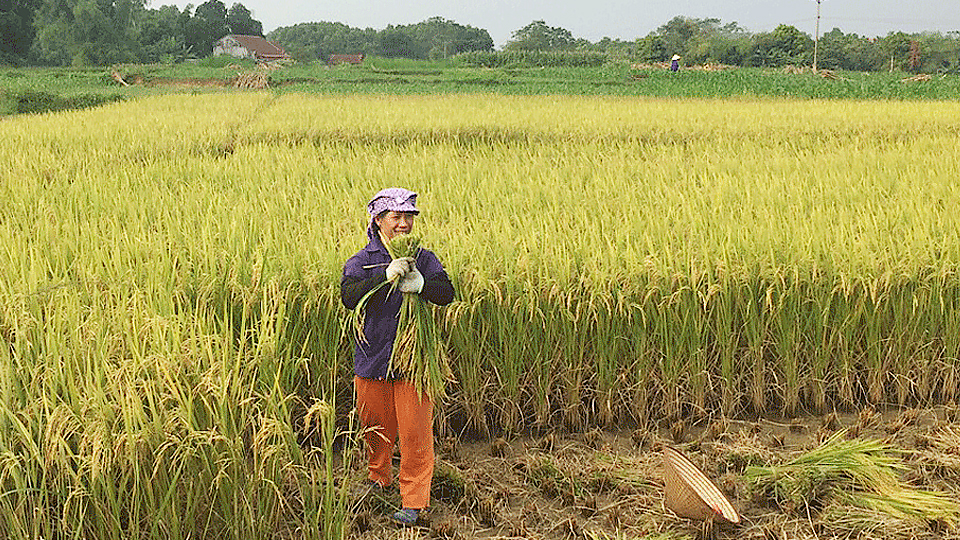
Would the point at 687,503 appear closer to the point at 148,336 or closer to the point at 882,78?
the point at 148,336

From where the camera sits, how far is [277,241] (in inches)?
148

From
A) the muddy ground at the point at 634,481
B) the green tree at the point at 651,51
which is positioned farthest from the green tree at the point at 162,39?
the muddy ground at the point at 634,481

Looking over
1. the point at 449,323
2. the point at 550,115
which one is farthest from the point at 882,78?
the point at 449,323

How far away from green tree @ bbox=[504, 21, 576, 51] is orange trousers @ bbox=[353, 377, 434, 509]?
8154 centimetres

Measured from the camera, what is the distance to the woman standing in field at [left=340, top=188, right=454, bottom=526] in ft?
8.29

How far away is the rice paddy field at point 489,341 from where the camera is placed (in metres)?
2.01

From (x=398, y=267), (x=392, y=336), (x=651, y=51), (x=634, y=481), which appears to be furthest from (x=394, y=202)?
(x=651, y=51)

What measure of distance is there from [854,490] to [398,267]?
5.58 ft

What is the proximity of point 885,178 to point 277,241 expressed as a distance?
4.10m

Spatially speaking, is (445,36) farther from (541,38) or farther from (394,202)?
(394,202)

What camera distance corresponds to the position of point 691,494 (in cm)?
253

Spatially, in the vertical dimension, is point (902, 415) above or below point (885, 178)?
below

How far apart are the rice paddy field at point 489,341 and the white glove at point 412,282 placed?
454 mm

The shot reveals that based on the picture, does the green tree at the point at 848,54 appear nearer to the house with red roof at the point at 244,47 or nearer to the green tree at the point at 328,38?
the house with red roof at the point at 244,47
